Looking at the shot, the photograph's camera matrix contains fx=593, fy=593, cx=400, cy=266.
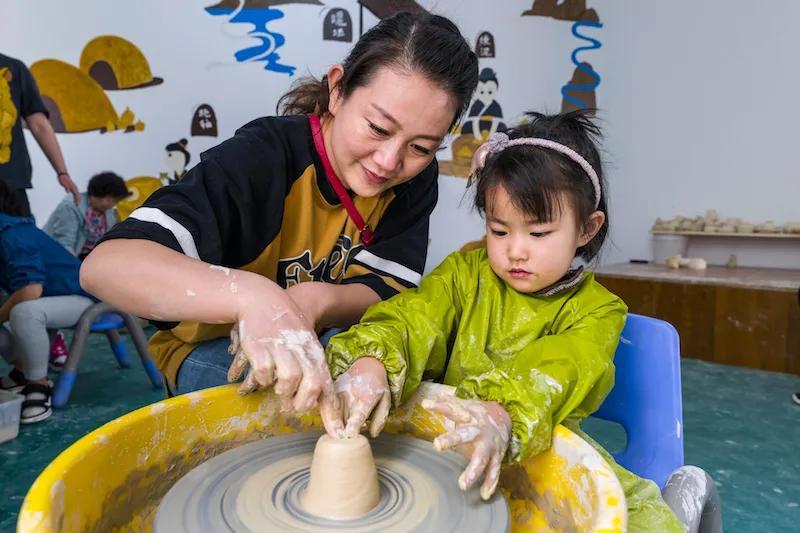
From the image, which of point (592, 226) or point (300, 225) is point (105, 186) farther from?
point (592, 226)

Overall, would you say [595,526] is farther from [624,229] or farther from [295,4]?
[624,229]

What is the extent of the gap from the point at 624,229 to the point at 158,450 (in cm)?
443

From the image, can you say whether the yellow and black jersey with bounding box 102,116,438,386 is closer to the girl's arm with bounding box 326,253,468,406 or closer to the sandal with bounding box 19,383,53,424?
the girl's arm with bounding box 326,253,468,406

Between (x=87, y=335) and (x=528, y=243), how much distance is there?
2.11m

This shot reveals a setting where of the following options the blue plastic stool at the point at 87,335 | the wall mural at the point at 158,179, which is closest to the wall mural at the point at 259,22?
the wall mural at the point at 158,179

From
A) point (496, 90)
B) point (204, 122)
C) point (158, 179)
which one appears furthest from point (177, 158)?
point (496, 90)

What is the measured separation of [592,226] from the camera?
3.51 feet

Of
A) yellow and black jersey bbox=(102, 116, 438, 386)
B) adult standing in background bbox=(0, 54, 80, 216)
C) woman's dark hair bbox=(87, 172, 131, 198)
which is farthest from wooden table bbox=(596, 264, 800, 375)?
adult standing in background bbox=(0, 54, 80, 216)

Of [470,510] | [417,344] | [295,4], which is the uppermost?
[295,4]

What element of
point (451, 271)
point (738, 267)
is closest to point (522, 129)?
A: point (451, 271)

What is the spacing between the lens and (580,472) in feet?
2.22

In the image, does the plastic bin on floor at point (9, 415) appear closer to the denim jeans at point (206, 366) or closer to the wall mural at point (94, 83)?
the denim jeans at point (206, 366)

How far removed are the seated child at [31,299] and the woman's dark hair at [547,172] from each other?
205 cm

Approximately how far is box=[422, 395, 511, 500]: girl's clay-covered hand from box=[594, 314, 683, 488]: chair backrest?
17.2 inches
